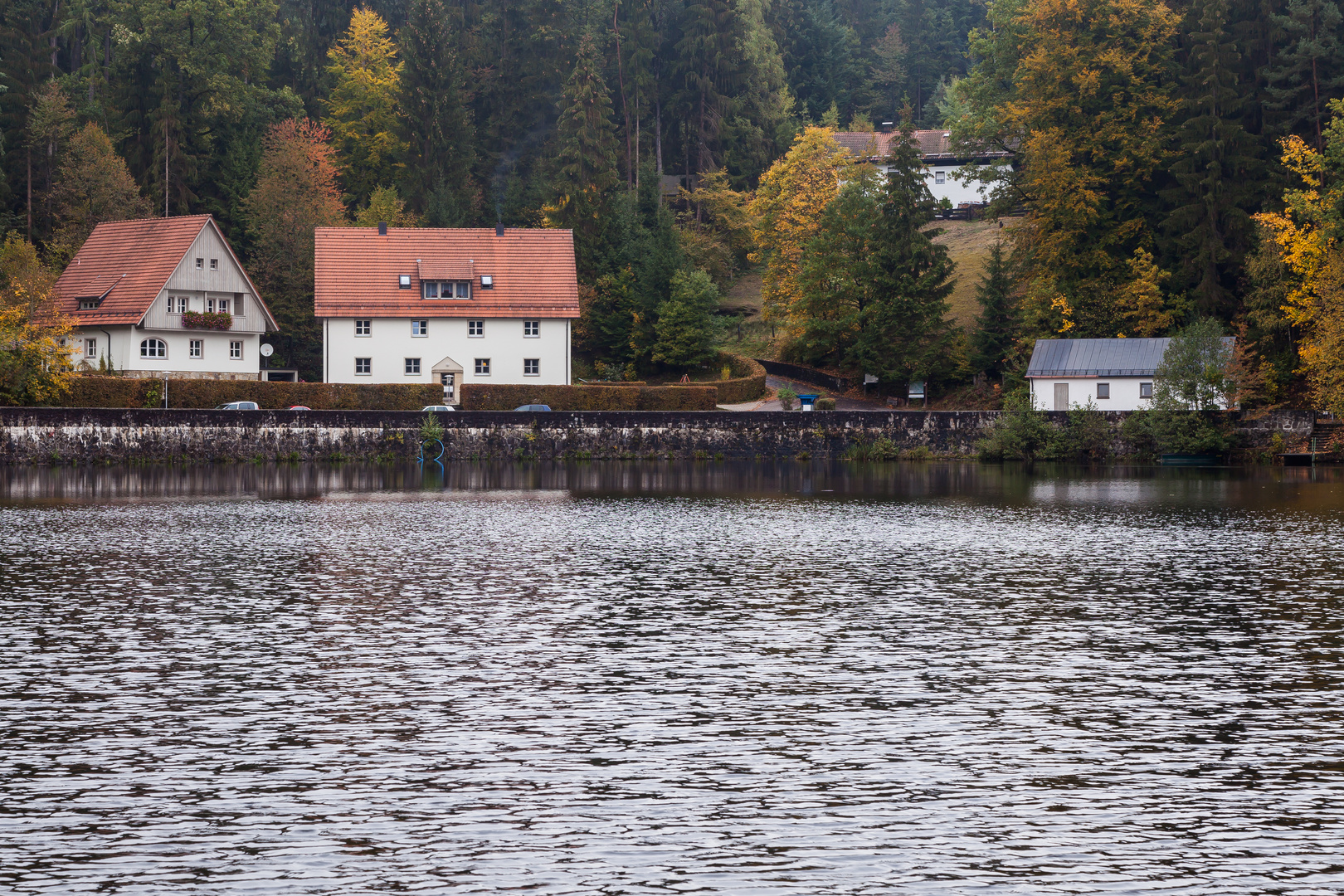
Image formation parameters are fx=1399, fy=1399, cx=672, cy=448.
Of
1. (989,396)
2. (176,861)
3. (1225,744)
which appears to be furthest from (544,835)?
(989,396)

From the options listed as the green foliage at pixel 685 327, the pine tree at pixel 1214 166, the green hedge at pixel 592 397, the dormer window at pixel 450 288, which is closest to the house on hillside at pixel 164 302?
the dormer window at pixel 450 288

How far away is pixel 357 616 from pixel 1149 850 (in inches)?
654

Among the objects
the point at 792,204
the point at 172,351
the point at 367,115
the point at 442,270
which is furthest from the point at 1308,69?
the point at 367,115

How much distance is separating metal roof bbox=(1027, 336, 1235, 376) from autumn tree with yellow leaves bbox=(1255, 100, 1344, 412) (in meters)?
4.68

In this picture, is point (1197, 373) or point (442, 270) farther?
point (442, 270)

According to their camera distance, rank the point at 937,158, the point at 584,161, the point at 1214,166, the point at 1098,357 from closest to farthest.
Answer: the point at 1098,357, the point at 1214,166, the point at 584,161, the point at 937,158

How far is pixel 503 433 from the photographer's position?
75188 mm

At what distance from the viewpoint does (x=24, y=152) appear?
103 m

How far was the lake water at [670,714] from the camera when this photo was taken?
→ 40.1 feet

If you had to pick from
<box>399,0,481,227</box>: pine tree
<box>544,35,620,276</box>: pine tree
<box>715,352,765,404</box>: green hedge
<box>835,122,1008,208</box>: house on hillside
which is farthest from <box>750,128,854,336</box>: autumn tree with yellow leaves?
<box>399,0,481,227</box>: pine tree

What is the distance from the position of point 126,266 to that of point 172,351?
6.29 metres

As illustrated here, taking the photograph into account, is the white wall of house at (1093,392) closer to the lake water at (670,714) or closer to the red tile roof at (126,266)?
the lake water at (670,714)

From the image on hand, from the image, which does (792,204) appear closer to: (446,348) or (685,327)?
(685,327)

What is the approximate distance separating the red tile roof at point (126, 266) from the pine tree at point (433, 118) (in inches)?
932
